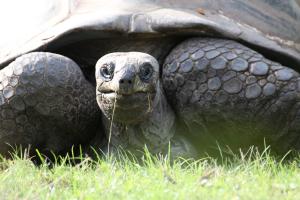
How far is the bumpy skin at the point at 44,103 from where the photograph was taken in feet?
16.3

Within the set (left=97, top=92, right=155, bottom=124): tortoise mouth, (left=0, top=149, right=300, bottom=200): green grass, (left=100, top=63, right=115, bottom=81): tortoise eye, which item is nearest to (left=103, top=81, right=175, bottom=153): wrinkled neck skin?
(left=97, top=92, right=155, bottom=124): tortoise mouth

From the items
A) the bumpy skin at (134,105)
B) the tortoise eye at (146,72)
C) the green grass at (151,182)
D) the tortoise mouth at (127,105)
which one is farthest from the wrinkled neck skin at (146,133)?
the green grass at (151,182)

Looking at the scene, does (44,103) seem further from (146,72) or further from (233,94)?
(233,94)

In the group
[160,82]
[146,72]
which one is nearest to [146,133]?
[160,82]

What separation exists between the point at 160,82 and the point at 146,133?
1.38 ft

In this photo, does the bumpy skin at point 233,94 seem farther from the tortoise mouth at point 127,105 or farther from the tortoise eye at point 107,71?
the tortoise eye at point 107,71

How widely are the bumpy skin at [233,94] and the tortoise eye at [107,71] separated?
1.79ft

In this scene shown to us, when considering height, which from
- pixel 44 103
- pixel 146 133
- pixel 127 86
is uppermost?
pixel 127 86

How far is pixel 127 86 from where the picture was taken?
4.51 metres

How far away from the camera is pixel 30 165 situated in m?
4.43

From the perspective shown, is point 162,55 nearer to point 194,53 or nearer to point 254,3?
point 194,53

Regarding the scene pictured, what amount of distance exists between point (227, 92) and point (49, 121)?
3.98 feet

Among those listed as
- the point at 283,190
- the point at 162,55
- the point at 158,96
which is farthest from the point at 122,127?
the point at 283,190

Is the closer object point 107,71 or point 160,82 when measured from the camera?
point 107,71
